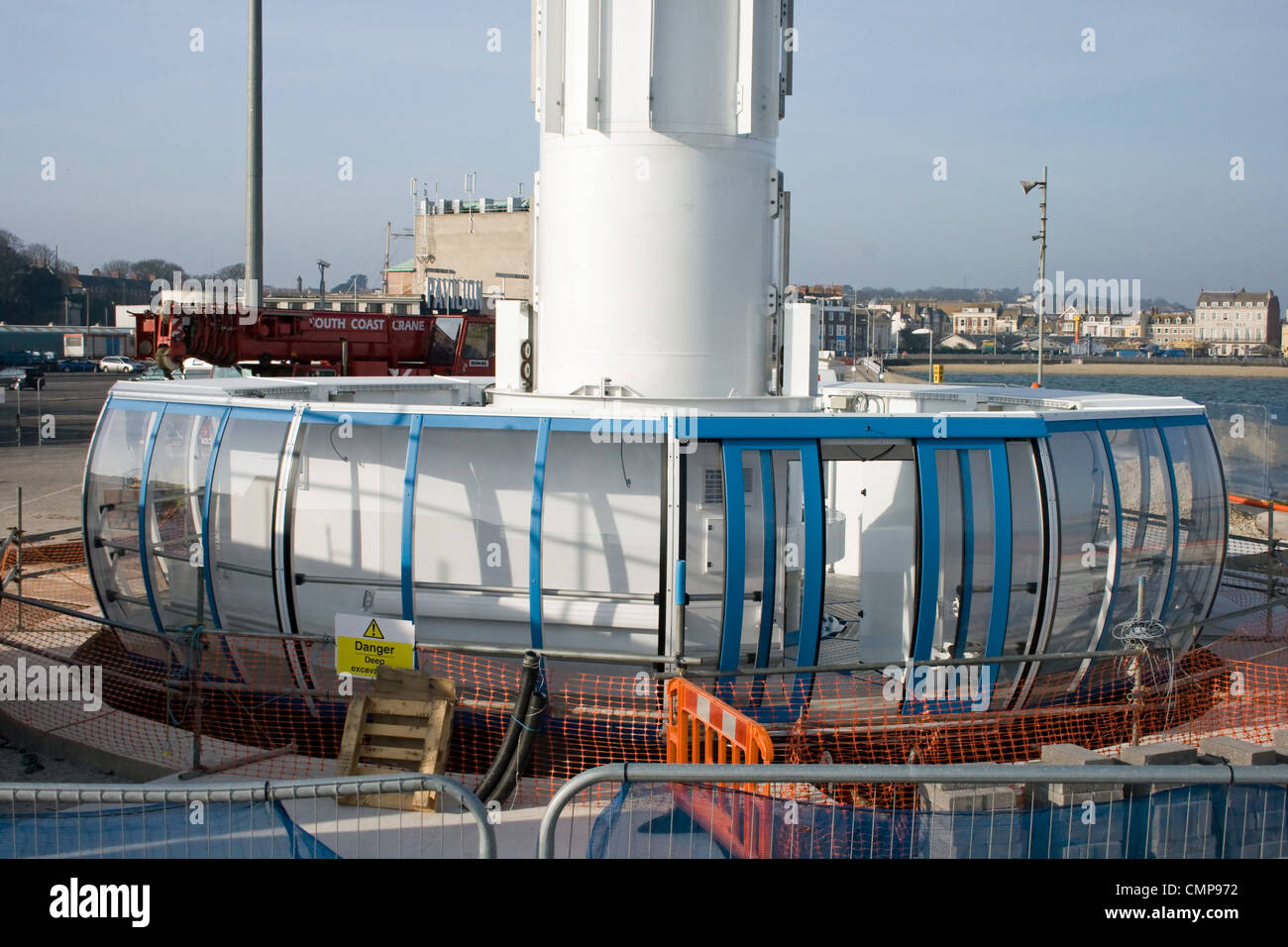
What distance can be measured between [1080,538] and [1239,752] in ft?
9.30

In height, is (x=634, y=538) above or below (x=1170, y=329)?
below

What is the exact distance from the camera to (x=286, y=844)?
5.57 meters

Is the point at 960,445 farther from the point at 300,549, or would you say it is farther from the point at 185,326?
the point at 185,326

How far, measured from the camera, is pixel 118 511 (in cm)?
1154

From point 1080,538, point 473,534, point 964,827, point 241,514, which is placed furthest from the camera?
point 241,514

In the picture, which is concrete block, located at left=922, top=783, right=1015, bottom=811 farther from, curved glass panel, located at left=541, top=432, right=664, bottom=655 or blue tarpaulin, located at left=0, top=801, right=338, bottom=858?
blue tarpaulin, located at left=0, top=801, right=338, bottom=858

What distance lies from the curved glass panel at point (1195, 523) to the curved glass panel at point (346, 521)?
741 cm

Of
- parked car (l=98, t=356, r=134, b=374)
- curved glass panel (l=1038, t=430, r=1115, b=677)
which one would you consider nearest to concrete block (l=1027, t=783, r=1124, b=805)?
curved glass panel (l=1038, t=430, r=1115, b=677)

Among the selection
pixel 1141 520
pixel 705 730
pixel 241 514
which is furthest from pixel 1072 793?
pixel 241 514

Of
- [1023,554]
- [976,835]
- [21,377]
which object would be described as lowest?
[976,835]

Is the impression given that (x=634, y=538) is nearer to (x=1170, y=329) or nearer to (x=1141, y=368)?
(x=1141, y=368)

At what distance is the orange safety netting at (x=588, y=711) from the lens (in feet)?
31.7

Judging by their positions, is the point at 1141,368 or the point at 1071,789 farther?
the point at 1141,368

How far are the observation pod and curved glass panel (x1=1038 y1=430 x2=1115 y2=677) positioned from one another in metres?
0.03
